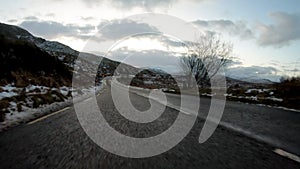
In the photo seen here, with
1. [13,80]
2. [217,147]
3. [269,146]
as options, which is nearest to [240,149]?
[217,147]

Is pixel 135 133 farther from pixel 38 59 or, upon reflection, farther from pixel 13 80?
pixel 38 59

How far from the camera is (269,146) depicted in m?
4.55

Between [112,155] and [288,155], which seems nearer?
[112,155]

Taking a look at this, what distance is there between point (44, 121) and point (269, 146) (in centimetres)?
472

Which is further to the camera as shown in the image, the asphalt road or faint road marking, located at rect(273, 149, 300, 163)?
faint road marking, located at rect(273, 149, 300, 163)

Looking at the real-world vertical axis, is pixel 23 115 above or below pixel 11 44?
below

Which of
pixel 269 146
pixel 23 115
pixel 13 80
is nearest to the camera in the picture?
pixel 269 146

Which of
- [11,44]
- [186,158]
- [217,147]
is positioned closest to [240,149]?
[217,147]

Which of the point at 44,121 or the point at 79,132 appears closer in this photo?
the point at 79,132

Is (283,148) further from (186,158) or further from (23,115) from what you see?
(23,115)

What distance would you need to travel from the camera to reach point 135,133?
5.21 metres

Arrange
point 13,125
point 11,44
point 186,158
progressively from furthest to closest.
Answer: point 11,44 < point 13,125 < point 186,158

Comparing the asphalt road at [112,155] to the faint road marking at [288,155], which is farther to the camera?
the faint road marking at [288,155]

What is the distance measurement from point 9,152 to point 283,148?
4.12m
